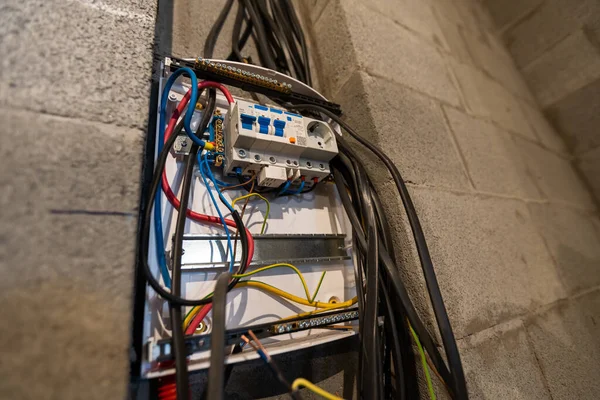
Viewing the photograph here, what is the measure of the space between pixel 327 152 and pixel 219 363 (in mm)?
516

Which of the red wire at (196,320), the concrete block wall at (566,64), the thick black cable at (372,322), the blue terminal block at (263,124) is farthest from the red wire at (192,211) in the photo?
the concrete block wall at (566,64)

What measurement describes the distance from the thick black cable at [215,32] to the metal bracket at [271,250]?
0.61 m

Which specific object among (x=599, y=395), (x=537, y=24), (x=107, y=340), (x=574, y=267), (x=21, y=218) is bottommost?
(x=599, y=395)

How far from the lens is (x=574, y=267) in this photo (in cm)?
109

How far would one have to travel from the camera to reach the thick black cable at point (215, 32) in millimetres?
831

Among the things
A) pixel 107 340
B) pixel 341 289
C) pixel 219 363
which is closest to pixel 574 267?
pixel 341 289

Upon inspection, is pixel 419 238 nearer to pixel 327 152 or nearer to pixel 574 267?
pixel 327 152

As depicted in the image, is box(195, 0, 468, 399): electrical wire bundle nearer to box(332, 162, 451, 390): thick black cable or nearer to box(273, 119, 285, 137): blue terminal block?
box(332, 162, 451, 390): thick black cable

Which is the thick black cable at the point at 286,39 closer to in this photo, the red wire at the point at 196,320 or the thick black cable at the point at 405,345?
the thick black cable at the point at 405,345

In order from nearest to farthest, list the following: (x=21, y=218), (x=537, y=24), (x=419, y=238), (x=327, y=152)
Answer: (x=21, y=218) → (x=419, y=238) → (x=327, y=152) → (x=537, y=24)

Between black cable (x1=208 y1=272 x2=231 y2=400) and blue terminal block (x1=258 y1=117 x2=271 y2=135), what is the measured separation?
34 centimetres

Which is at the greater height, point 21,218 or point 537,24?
point 537,24

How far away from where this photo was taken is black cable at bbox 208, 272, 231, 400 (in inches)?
13.4

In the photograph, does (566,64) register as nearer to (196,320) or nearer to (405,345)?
(405,345)
